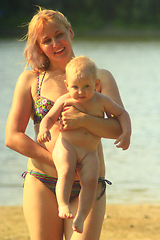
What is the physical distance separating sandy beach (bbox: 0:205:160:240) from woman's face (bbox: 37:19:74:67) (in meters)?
2.84

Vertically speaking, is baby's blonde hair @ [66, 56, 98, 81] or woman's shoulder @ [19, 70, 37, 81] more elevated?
baby's blonde hair @ [66, 56, 98, 81]

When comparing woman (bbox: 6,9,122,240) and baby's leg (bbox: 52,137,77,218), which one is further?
woman (bbox: 6,9,122,240)

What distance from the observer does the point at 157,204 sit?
5.63 m

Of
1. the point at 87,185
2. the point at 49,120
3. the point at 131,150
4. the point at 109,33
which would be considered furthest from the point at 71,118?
the point at 109,33

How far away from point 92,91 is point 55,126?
1.15ft

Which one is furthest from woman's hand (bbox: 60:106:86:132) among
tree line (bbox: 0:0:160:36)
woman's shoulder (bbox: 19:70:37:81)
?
tree line (bbox: 0:0:160:36)

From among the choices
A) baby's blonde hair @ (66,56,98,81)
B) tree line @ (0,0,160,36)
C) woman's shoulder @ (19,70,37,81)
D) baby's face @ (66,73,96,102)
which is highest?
baby's blonde hair @ (66,56,98,81)

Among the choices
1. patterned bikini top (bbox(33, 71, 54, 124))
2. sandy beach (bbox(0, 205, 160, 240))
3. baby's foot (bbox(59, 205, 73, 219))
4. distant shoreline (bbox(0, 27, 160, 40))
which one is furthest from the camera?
distant shoreline (bbox(0, 27, 160, 40))

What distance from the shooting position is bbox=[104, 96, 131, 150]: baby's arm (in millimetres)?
2096

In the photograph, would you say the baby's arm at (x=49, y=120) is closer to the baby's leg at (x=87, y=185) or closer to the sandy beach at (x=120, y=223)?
the baby's leg at (x=87, y=185)

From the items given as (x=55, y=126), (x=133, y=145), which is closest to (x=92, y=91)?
(x=55, y=126)

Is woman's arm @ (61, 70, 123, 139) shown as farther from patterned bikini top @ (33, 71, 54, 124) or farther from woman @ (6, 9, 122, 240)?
patterned bikini top @ (33, 71, 54, 124)

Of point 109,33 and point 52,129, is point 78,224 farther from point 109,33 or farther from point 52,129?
point 109,33

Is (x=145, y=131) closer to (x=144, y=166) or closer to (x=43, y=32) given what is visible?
(x=144, y=166)
